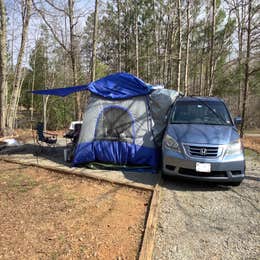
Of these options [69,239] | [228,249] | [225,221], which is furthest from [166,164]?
[69,239]

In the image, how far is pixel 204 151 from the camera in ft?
15.0

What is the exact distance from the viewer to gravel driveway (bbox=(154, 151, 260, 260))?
2.79m

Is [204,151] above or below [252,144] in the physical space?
above

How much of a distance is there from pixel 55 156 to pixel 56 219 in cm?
441

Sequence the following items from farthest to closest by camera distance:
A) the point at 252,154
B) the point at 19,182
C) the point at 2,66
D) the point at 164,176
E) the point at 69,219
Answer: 1. the point at 2,66
2. the point at 252,154
3. the point at 164,176
4. the point at 19,182
5. the point at 69,219

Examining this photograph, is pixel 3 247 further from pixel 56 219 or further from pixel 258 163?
pixel 258 163

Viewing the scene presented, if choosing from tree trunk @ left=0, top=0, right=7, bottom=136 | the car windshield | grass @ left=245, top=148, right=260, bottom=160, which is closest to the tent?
the car windshield

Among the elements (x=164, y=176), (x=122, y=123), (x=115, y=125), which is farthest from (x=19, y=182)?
(x=164, y=176)

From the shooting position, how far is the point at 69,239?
2.91 m

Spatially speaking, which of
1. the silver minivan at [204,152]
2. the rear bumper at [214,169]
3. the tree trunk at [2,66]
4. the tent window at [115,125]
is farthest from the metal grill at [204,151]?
the tree trunk at [2,66]

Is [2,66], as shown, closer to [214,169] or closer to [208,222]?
[214,169]

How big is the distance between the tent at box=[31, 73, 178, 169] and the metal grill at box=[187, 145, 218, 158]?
1496 mm

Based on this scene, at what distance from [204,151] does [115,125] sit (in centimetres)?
239

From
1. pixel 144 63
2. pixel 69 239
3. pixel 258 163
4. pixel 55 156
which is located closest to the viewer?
pixel 69 239
